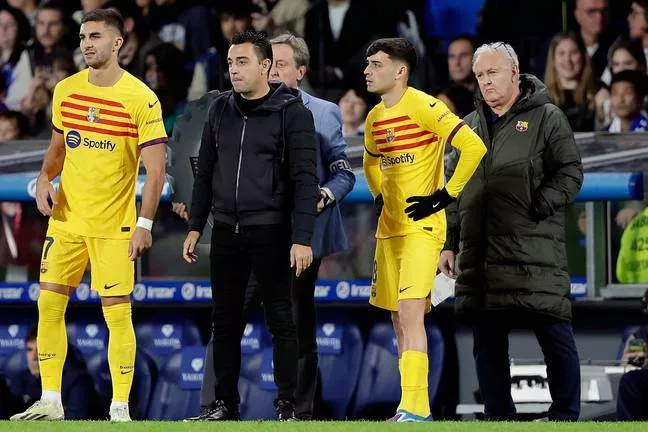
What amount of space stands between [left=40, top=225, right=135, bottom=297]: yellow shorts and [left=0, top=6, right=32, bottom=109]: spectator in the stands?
487 centimetres

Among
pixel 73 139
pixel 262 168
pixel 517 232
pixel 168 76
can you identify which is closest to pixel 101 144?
pixel 73 139

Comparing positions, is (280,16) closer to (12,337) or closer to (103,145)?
(12,337)

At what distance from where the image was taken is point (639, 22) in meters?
10.5

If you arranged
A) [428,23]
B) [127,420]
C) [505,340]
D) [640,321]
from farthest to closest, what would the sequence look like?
[428,23]
[640,321]
[505,340]
[127,420]

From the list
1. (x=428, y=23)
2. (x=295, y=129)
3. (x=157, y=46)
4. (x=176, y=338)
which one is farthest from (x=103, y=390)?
(x=295, y=129)

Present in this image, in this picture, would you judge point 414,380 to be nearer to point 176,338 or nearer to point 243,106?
point 243,106

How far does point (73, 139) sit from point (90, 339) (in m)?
3.78

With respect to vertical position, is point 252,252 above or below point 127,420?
above

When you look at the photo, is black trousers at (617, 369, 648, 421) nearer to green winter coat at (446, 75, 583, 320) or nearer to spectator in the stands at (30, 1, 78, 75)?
green winter coat at (446, 75, 583, 320)

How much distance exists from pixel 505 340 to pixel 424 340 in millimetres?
574

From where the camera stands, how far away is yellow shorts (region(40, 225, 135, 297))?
20.5 feet

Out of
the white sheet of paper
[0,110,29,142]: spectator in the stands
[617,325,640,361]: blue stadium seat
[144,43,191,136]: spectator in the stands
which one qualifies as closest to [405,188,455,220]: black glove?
the white sheet of paper

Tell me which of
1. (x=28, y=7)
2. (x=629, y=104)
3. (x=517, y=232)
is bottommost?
(x=517, y=232)

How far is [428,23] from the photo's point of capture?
422 inches
